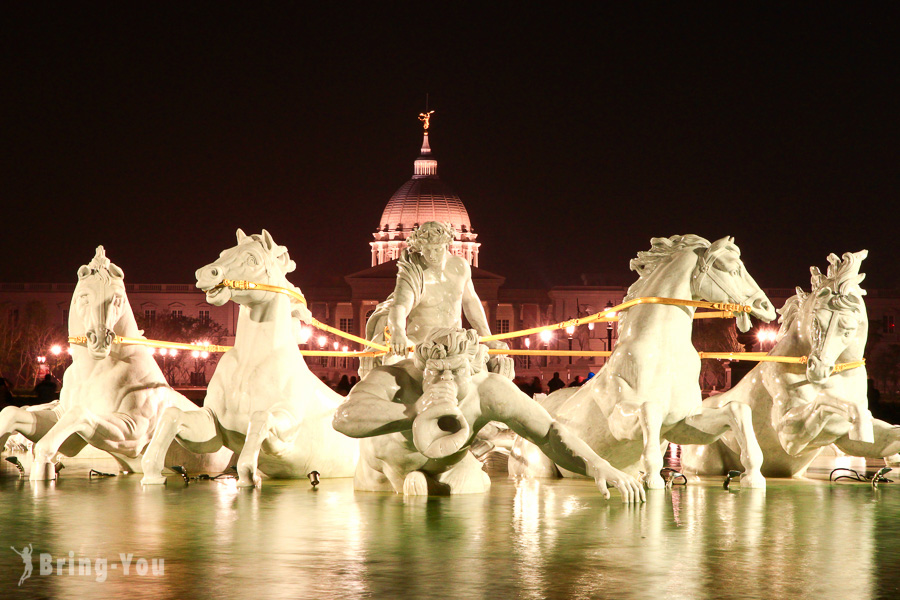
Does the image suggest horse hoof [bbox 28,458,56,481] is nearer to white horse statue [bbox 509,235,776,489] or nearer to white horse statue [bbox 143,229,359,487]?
white horse statue [bbox 143,229,359,487]

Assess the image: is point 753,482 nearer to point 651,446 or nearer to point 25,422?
point 651,446

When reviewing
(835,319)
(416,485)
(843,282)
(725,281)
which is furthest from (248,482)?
(843,282)

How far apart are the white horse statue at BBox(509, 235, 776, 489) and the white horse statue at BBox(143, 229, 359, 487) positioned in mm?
2340

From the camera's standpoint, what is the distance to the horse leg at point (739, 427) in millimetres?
11695

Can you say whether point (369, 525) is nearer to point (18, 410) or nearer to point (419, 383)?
point (419, 383)

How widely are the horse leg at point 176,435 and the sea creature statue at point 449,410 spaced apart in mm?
1937

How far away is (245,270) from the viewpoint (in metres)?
12.1

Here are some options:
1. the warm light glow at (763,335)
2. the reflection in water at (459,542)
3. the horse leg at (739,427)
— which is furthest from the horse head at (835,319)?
the warm light glow at (763,335)

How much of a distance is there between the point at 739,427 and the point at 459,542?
4.33m

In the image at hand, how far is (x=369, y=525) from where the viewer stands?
349 inches

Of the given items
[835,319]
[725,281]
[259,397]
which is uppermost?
[725,281]

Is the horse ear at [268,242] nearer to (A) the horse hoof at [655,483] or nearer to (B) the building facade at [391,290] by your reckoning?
(A) the horse hoof at [655,483]

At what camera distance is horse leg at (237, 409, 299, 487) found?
11.5 m

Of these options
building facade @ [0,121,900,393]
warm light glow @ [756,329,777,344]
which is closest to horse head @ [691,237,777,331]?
warm light glow @ [756,329,777,344]
